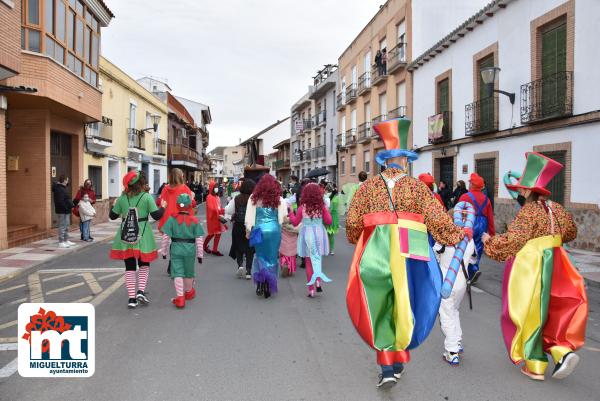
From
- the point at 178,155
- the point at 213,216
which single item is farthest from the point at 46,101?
the point at 178,155

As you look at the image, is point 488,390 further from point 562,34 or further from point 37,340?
point 562,34

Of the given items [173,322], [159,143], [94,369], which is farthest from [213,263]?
[159,143]

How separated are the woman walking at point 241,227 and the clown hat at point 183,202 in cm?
198

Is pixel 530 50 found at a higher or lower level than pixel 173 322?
higher

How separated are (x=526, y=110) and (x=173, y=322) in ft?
39.0

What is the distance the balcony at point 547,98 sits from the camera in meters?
11.9

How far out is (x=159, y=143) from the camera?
31219 millimetres

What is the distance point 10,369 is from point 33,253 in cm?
737

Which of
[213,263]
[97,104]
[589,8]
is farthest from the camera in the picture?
[97,104]

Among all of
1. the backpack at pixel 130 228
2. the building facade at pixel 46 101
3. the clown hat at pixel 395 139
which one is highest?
the building facade at pixel 46 101

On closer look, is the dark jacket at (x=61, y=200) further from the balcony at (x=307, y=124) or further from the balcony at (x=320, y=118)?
the balcony at (x=307, y=124)

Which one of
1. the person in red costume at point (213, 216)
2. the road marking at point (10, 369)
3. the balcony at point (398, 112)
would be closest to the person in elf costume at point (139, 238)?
the road marking at point (10, 369)

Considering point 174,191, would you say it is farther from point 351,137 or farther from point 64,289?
point 351,137

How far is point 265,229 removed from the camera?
21.6 feet
